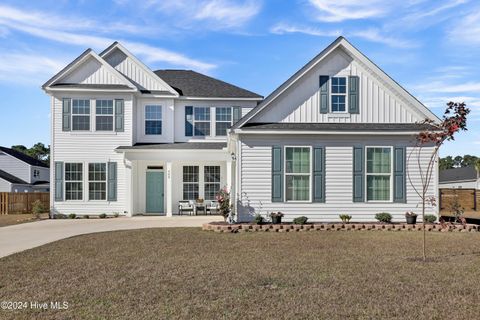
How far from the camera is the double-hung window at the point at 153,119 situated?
77.2 ft

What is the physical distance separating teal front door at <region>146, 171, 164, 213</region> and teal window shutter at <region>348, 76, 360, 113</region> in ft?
33.3

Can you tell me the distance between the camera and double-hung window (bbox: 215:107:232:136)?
24.2 metres

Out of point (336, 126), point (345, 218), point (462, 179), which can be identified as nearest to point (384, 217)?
point (345, 218)

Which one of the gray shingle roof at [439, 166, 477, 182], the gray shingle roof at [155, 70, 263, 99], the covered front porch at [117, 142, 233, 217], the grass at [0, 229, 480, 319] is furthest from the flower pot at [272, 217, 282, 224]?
the gray shingle roof at [439, 166, 477, 182]

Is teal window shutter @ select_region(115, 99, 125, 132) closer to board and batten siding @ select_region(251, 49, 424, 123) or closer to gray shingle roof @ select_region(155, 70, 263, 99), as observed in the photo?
gray shingle roof @ select_region(155, 70, 263, 99)

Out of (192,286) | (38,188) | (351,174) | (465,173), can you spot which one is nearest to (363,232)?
(351,174)

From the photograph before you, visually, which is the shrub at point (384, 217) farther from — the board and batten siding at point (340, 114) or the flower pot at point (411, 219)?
the board and batten siding at point (340, 114)

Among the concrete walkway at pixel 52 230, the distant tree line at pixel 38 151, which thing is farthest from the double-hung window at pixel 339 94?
the distant tree line at pixel 38 151

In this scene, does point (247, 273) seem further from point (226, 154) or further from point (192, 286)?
point (226, 154)

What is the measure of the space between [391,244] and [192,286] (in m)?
6.77

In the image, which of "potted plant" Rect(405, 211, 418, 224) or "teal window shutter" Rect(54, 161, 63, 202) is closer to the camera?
"potted plant" Rect(405, 211, 418, 224)

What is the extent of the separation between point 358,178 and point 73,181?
1302 centimetres

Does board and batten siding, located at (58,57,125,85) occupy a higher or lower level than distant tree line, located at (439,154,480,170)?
higher

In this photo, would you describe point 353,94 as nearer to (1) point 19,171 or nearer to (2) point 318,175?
(2) point 318,175
